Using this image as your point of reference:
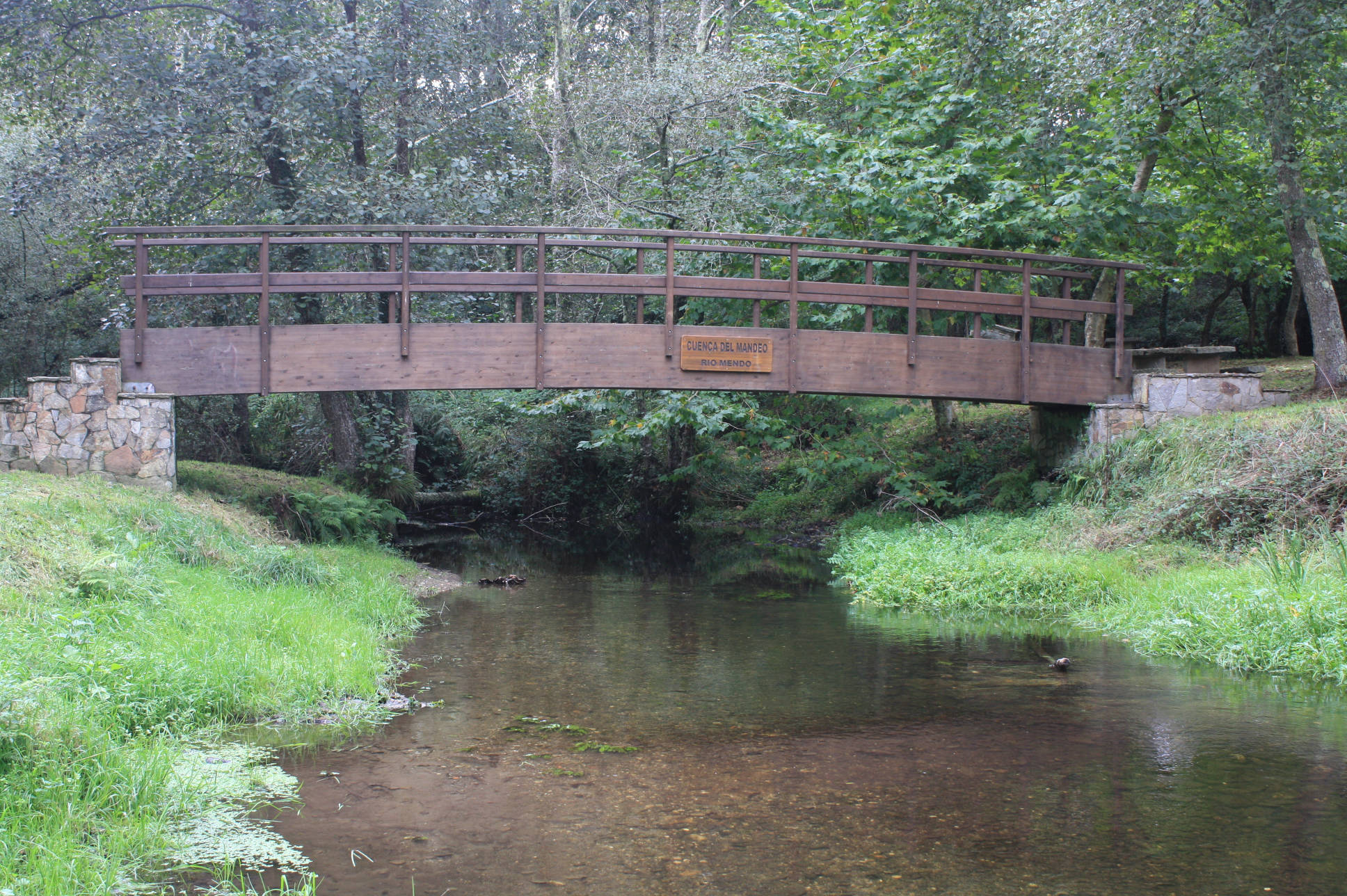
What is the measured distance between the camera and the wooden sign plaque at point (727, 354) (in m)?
13.4

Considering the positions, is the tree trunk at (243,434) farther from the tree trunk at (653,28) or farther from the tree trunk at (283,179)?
the tree trunk at (653,28)

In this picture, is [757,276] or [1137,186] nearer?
[757,276]

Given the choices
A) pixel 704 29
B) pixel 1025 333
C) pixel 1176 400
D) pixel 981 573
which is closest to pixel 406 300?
pixel 981 573

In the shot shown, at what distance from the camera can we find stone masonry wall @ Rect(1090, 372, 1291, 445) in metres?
13.5

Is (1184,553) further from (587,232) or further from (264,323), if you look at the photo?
(264,323)

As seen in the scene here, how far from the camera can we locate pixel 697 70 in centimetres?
1836

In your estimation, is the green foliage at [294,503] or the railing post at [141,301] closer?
the railing post at [141,301]

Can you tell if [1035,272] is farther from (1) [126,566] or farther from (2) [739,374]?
(1) [126,566]

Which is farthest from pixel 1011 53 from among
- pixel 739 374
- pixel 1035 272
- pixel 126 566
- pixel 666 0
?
pixel 126 566

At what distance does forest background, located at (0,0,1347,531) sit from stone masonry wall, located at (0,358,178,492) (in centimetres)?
384

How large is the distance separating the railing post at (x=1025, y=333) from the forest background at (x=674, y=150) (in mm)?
1230

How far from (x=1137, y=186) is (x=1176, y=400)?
12.7 feet

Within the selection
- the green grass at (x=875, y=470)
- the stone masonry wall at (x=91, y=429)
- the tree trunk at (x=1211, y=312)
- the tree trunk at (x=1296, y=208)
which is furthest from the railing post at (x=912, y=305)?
the tree trunk at (x=1211, y=312)

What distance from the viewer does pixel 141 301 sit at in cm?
1237
